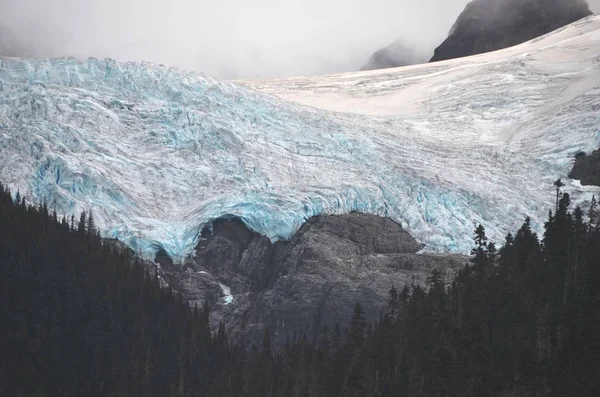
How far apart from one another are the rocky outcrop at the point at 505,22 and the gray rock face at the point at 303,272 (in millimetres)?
56375

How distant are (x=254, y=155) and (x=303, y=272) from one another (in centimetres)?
974

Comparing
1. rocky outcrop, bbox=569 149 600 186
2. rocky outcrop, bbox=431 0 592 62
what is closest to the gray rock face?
rocky outcrop, bbox=569 149 600 186

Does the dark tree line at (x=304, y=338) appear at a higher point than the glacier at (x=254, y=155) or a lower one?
lower

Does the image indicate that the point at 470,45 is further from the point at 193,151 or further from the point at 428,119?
the point at 193,151

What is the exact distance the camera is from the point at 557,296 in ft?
184

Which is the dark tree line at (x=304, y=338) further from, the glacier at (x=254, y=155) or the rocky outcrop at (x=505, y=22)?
the rocky outcrop at (x=505, y=22)

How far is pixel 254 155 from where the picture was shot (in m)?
84.2

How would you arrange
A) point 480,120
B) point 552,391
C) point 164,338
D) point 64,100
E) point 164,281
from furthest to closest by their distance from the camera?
point 480,120 < point 64,100 < point 164,281 < point 164,338 < point 552,391

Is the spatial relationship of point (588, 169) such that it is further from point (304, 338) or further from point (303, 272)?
point (304, 338)

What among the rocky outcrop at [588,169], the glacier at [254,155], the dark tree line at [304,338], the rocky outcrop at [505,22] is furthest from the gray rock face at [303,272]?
the rocky outcrop at [505,22]

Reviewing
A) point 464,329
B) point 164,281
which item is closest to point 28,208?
point 164,281

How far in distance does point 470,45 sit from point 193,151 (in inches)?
2252

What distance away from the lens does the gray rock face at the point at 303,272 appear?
75.9 m

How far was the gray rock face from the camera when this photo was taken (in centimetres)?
7588
